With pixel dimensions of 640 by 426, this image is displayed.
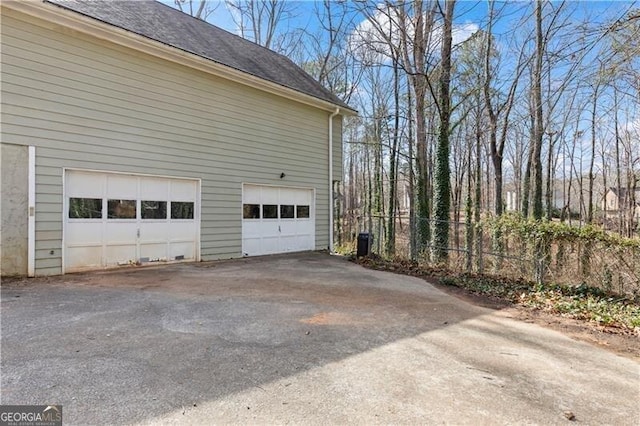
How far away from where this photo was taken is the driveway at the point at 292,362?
7.76 feet

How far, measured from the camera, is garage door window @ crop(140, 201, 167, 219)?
7.81 m

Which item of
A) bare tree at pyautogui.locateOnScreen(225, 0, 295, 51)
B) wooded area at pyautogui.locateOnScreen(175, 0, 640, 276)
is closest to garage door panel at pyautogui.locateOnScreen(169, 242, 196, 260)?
wooded area at pyautogui.locateOnScreen(175, 0, 640, 276)

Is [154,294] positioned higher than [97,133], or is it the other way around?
[97,133]

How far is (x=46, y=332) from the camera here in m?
3.62

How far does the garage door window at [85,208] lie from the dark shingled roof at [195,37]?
3.55 meters

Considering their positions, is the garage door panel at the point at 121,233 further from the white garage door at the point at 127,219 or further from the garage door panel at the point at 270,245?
the garage door panel at the point at 270,245

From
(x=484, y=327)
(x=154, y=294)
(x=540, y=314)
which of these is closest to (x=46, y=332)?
(x=154, y=294)

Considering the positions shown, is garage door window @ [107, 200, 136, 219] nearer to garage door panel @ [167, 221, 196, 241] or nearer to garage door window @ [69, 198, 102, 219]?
garage door window @ [69, 198, 102, 219]

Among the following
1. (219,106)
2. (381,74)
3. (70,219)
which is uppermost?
(381,74)

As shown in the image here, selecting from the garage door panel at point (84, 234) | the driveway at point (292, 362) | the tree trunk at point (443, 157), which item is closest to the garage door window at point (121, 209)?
the garage door panel at point (84, 234)

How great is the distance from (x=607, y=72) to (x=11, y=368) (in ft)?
24.6

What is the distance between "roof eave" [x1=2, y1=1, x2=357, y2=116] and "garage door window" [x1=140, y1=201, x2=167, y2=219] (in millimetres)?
3282

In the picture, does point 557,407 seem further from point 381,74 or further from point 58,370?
point 381,74

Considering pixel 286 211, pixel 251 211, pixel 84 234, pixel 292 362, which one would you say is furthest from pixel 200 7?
pixel 292 362
